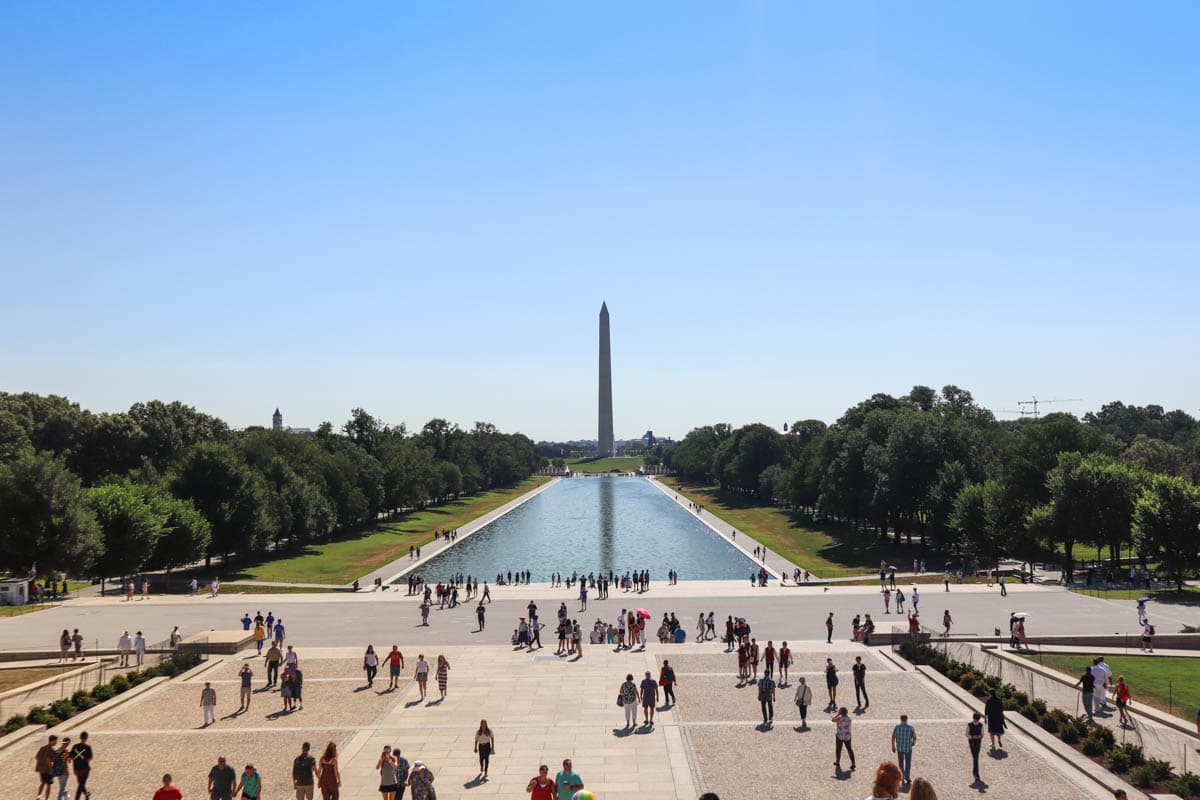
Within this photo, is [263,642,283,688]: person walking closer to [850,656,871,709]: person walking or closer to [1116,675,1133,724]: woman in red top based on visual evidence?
[850,656,871,709]: person walking

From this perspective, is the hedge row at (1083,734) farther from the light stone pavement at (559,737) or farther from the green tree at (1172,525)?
the green tree at (1172,525)

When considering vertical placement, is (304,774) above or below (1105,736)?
above

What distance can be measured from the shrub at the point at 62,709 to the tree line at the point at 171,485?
90.4 feet

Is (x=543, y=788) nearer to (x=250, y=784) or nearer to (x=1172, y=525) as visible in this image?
(x=250, y=784)

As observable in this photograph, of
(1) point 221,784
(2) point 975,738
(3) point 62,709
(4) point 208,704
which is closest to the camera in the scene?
(1) point 221,784

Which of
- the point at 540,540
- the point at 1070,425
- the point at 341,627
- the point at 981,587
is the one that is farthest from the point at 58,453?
the point at 1070,425

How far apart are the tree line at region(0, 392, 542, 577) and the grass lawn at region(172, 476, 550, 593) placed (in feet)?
6.07

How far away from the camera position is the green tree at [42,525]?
49.6 m

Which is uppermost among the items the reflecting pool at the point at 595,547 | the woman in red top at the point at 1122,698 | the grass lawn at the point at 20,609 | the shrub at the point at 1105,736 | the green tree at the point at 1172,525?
the green tree at the point at 1172,525

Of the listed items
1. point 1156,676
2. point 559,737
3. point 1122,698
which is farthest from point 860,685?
point 1156,676

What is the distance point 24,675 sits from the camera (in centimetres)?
3088

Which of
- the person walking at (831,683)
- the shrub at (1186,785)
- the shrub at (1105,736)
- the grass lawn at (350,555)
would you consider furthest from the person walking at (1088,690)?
the grass lawn at (350,555)

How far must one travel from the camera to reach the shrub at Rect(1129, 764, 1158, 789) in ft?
62.1

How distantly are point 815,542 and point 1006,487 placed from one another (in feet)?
75.6
